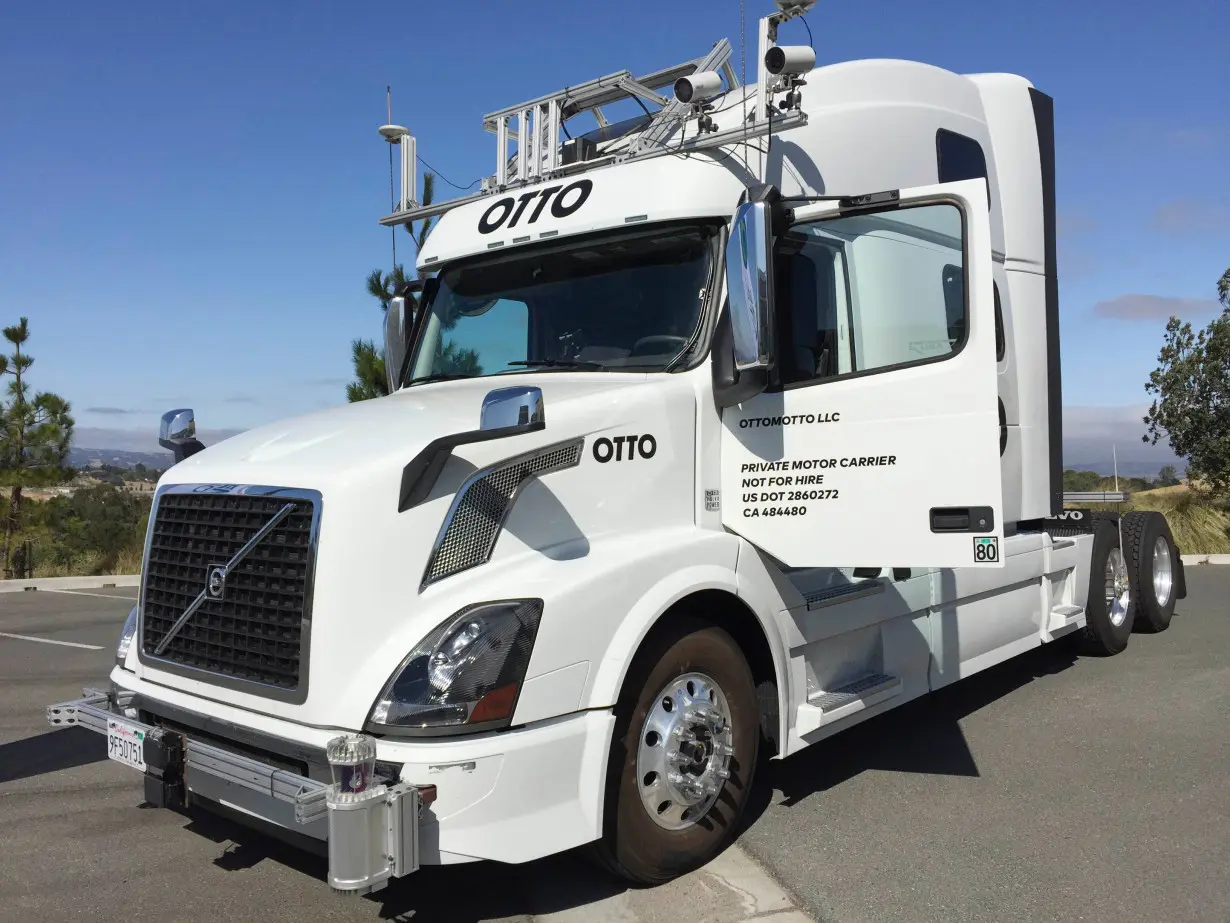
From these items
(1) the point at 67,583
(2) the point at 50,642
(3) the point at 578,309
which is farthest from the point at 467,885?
(1) the point at 67,583

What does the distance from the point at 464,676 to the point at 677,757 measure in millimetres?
1087

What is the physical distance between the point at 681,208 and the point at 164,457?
2.72 meters

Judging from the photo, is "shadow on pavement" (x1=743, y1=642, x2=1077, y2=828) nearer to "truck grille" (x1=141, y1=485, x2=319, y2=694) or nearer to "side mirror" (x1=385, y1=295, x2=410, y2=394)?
"truck grille" (x1=141, y1=485, x2=319, y2=694)

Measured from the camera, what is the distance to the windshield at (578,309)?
174 inches

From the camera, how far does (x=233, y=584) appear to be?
364 cm

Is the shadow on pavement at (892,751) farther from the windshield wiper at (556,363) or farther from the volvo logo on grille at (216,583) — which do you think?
the volvo logo on grille at (216,583)

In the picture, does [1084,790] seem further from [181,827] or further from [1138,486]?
[1138,486]

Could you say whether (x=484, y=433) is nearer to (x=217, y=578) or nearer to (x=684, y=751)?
(x=217, y=578)

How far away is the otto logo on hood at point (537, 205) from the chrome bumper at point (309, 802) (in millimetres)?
2796

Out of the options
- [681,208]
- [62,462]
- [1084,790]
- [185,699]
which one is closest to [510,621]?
[185,699]

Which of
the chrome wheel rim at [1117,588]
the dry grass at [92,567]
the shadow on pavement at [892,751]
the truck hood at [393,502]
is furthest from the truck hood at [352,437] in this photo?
the dry grass at [92,567]

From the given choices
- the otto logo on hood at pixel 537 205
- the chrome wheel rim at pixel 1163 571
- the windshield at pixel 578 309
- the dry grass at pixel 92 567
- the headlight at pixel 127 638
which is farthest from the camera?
the dry grass at pixel 92 567

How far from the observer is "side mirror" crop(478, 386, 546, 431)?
3373 mm

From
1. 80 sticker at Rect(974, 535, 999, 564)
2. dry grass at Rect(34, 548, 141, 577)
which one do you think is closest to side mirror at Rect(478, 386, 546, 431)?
80 sticker at Rect(974, 535, 999, 564)
